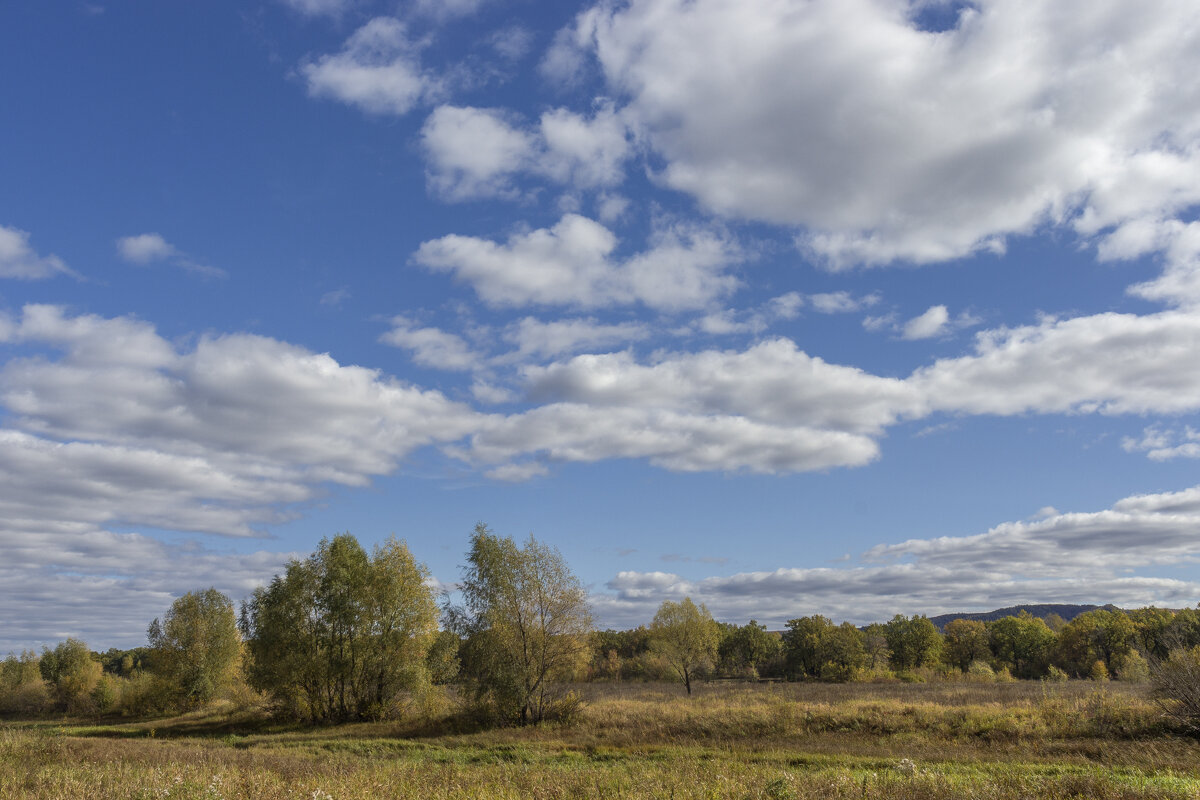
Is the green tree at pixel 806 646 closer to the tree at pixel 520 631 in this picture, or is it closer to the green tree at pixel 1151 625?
the green tree at pixel 1151 625

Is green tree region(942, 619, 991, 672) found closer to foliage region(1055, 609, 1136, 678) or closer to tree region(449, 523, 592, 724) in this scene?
foliage region(1055, 609, 1136, 678)

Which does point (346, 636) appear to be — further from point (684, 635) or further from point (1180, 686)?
point (1180, 686)

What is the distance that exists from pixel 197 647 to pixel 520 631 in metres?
45.8

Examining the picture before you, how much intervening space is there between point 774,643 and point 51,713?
118m

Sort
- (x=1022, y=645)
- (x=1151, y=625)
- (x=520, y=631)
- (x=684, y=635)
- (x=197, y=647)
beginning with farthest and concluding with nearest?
(x=1022, y=645) → (x=1151, y=625) → (x=684, y=635) → (x=197, y=647) → (x=520, y=631)

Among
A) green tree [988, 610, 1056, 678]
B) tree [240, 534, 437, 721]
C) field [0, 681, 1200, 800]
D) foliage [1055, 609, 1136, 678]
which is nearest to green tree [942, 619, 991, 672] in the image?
green tree [988, 610, 1056, 678]

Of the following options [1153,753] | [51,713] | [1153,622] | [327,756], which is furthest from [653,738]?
[1153,622]

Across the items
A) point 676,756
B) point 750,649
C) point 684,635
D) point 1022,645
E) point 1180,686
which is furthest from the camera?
point 750,649

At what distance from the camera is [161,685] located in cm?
6525

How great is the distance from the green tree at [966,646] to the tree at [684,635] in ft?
193

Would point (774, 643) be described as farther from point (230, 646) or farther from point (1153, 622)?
point (230, 646)

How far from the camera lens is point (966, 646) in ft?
373

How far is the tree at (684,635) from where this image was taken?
7219 centimetres

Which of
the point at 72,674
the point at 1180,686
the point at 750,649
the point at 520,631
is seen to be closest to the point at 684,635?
the point at 520,631
